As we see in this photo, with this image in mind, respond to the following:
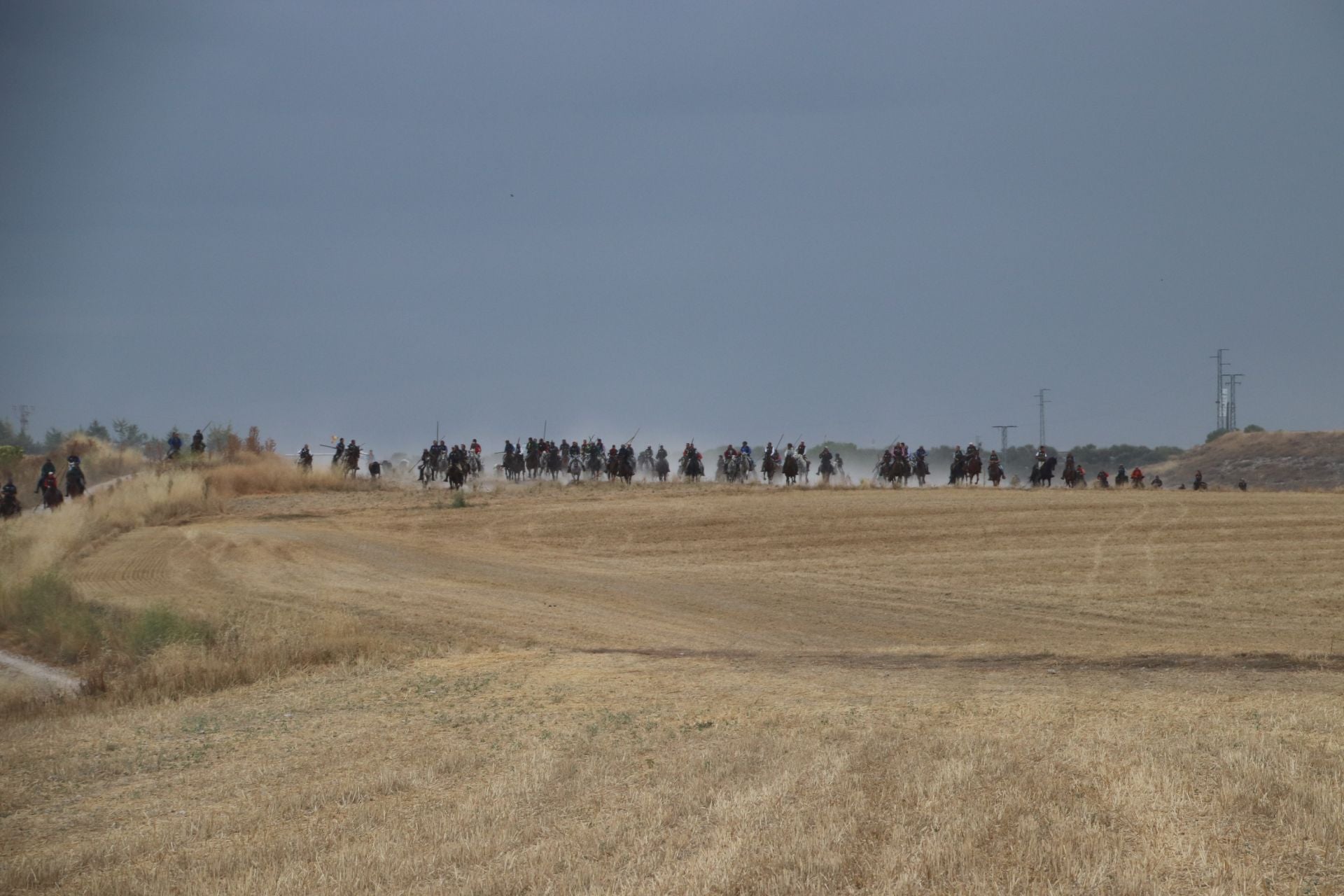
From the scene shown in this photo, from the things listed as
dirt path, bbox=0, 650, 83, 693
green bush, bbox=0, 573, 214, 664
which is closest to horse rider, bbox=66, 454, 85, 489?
green bush, bbox=0, 573, 214, 664

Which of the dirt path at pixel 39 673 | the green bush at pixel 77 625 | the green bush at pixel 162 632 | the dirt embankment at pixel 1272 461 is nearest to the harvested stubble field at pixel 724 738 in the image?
the green bush at pixel 162 632

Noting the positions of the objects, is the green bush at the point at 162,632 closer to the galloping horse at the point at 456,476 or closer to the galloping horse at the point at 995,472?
the galloping horse at the point at 456,476

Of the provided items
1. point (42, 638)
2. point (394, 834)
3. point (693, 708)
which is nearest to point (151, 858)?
point (394, 834)

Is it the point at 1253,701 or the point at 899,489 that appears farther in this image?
the point at 899,489

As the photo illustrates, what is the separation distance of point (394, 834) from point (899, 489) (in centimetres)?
3587

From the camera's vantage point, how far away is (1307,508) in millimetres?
30188

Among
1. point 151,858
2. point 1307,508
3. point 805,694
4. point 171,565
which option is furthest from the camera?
point 1307,508

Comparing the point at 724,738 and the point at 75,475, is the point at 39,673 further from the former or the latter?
the point at 75,475

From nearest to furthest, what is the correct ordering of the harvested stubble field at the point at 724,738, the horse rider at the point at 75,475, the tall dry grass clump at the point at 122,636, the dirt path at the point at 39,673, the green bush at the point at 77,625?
the harvested stubble field at the point at 724,738
the tall dry grass clump at the point at 122,636
the dirt path at the point at 39,673
the green bush at the point at 77,625
the horse rider at the point at 75,475

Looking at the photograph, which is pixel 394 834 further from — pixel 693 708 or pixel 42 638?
pixel 42 638

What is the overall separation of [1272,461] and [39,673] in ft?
260

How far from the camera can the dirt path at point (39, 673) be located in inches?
533

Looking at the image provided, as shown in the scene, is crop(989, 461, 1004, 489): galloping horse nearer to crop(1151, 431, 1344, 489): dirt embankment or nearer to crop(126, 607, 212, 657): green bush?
crop(1151, 431, 1344, 489): dirt embankment

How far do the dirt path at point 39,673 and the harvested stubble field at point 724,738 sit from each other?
1.37m
